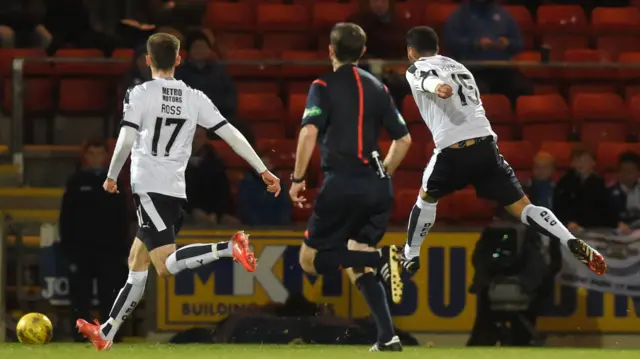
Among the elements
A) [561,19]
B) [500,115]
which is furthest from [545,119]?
[561,19]

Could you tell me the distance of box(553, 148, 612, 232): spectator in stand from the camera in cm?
1130

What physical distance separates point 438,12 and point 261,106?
276 centimetres

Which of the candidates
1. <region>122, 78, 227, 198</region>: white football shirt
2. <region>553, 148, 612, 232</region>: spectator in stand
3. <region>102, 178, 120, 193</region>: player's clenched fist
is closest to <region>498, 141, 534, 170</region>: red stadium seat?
<region>553, 148, 612, 232</region>: spectator in stand

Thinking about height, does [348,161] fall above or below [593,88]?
below

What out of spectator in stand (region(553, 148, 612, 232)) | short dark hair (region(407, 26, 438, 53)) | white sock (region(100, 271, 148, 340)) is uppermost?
short dark hair (region(407, 26, 438, 53))

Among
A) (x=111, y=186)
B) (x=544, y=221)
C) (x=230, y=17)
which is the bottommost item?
(x=544, y=221)

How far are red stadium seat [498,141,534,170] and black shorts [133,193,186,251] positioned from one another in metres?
3.89

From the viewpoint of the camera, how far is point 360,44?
874cm

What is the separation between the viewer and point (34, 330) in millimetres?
10109

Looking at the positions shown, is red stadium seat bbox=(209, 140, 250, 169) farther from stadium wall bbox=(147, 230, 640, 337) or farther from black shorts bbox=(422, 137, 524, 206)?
black shorts bbox=(422, 137, 524, 206)

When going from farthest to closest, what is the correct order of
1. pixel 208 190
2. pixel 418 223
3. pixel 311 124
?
pixel 208 190 < pixel 418 223 < pixel 311 124

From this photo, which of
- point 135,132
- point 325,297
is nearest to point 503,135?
point 325,297

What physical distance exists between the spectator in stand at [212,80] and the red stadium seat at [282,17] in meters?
2.27

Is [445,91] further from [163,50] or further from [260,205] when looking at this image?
[260,205]
